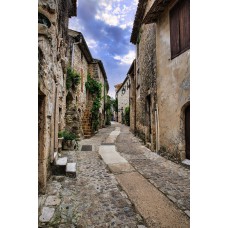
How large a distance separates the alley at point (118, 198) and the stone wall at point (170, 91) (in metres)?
1.00

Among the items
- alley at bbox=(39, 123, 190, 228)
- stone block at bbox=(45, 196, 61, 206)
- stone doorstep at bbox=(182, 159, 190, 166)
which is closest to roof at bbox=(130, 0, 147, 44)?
stone doorstep at bbox=(182, 159, 190, 166)

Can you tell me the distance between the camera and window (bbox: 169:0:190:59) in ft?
16.2

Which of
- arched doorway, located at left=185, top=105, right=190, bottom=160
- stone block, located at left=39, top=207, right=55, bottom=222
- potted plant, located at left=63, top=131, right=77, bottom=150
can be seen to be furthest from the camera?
potted plant, located at left=63, top=131, right=77, bottom=150

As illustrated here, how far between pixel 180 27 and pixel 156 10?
1.47 metres

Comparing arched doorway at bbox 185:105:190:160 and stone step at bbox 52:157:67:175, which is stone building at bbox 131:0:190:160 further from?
stone step at bbox 52:157:67:175

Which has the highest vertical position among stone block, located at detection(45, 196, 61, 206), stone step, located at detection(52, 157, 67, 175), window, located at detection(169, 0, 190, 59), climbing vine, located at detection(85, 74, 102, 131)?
window, located at detection(169, 0, 190, 59)

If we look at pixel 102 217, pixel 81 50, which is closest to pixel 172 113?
pixel 102 217

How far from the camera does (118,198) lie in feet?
10.2

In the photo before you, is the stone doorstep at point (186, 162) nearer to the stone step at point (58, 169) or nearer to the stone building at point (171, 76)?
the stone building at point (171, 76)

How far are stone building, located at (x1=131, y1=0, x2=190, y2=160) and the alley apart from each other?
4.04 ft

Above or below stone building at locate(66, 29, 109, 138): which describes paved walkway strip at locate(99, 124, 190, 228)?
below
